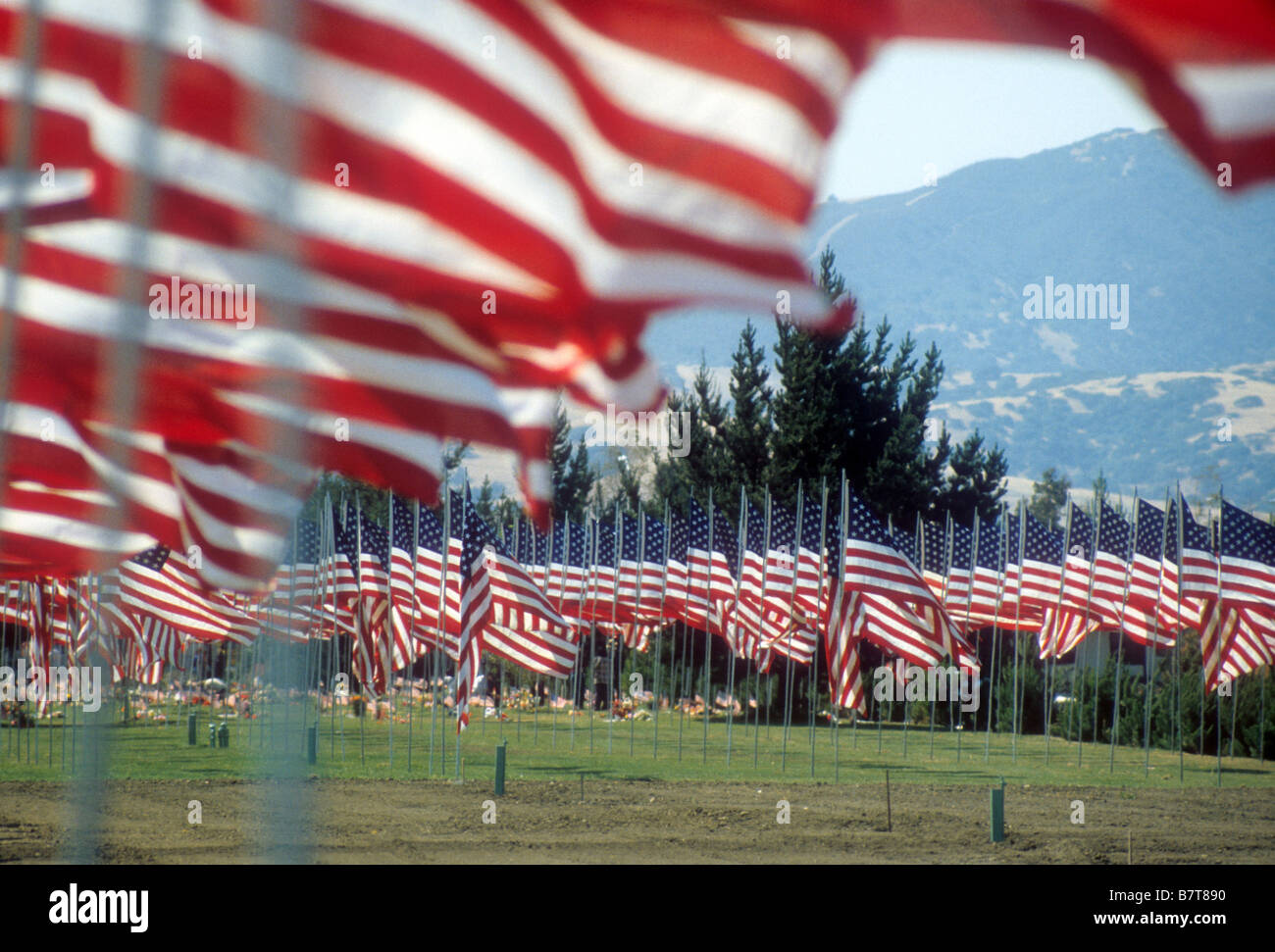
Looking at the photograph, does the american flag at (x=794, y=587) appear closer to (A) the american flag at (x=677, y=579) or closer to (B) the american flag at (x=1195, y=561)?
(A) the american flag at (x=677, y=579)

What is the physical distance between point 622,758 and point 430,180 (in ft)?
84.0

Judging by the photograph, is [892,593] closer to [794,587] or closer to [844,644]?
[844,644]

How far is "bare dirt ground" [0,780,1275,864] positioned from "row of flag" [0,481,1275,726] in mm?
2153

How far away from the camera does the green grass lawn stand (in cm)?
2564

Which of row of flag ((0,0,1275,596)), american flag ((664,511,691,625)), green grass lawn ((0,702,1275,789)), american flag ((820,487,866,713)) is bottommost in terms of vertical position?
green grass lawn ((0,702,1275,789))

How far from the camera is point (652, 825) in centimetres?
1883

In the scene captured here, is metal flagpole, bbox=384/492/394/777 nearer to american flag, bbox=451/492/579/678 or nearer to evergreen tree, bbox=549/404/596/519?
american flag, bbox=451/492/579/678

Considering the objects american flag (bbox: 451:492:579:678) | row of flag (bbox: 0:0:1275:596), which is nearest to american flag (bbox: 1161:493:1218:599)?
american flag (bbox: 451:492:579:678)

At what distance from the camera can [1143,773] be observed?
91.6 feet

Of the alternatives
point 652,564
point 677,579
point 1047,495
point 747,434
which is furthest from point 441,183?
point 1047,495

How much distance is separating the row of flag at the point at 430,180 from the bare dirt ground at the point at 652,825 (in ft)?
27.4

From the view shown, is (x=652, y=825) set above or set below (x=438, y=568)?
below

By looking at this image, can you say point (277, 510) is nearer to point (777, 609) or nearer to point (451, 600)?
point (451, 600)

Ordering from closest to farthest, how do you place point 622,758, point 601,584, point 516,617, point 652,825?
point 652,825, point 516,617, point 622,758, point 601,584
